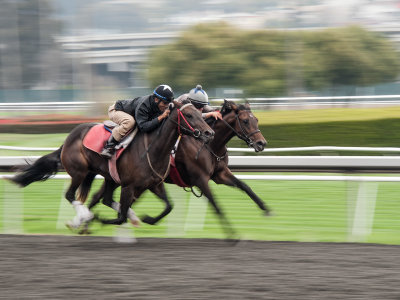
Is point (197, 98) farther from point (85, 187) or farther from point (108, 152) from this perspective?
point (85, 187)

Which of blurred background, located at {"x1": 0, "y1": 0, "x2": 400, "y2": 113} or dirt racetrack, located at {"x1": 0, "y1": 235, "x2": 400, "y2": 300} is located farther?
blurred background, located at {"x1": 0, "y1": 0, "x2": 400, "y2": 113}

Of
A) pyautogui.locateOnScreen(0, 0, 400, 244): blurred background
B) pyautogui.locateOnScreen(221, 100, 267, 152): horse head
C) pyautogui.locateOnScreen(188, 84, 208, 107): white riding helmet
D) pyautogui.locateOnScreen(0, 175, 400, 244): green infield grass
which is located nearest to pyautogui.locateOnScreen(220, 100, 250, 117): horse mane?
pyautogui.locateOnScreen(221, 100, 267, 152): horse head

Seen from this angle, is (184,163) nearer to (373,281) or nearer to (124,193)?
(124,193)

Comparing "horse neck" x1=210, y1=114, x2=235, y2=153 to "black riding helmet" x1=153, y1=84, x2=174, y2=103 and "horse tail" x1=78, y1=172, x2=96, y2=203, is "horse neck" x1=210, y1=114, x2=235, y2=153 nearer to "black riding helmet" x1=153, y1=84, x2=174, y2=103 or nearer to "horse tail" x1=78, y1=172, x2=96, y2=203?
"black riding helmet" x1=153, y1=84, x2=174, y2=103

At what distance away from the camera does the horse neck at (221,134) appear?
244 inches

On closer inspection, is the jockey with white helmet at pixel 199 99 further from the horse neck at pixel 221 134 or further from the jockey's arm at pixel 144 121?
the jockey's arm at pixel 144 121

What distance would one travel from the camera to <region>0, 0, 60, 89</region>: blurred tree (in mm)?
36812

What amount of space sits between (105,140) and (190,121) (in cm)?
94

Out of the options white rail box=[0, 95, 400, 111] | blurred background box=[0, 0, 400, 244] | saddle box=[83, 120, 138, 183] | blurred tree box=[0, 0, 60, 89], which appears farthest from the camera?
blurred tree box=[0, 0, 60, 89]

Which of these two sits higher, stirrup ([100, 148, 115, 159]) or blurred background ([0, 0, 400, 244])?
stirrup ([100, 148, 115, 159])

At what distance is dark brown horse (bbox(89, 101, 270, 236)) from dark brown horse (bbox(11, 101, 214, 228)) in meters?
0.25

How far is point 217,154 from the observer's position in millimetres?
6223

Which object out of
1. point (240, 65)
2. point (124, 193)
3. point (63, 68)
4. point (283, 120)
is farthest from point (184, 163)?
point (63, 68)

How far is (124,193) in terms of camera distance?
554 cm
